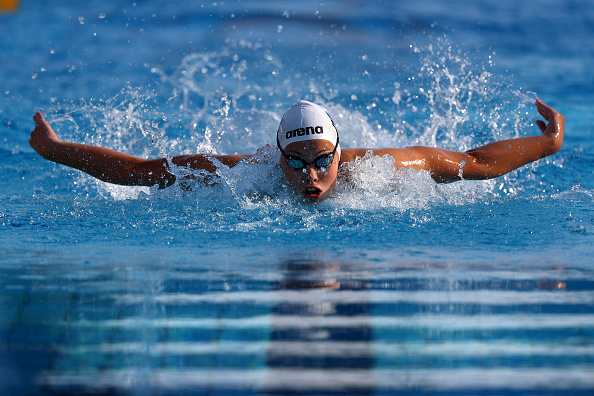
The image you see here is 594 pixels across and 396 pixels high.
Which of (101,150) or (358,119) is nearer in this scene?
(101,150)

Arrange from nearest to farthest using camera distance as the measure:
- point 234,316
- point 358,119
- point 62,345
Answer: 1. point 62,345
2. point 234,316
3. point 358,119

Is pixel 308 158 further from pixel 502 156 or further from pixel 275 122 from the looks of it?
pixel 275 122

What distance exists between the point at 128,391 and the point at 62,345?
1.15ft

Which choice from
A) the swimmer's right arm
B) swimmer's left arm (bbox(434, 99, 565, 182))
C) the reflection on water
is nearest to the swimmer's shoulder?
swimmer's left arm (bbox(434, 99, 565, 182))

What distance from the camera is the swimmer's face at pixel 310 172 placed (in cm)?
333

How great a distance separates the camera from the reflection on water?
141cm

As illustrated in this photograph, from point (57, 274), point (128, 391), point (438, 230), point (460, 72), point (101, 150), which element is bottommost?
point (128, 391)

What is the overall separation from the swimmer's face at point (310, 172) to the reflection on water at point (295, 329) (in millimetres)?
974

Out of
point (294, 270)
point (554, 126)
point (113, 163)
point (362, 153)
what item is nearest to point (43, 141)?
point (113, 163)

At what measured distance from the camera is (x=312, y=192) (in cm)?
334

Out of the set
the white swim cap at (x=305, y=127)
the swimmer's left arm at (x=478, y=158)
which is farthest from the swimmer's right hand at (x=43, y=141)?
the swimmer's left arm at (x=478, y=158)

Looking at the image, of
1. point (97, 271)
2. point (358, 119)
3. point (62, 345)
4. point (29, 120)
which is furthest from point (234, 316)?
point (29, 120)

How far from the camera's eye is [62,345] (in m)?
1.61

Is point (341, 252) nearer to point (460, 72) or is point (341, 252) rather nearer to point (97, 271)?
point (97, 271)
